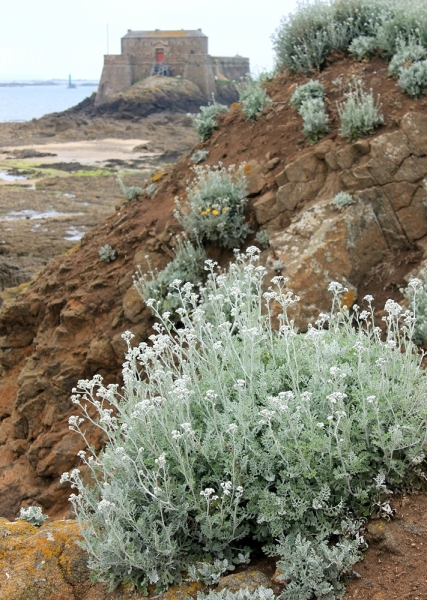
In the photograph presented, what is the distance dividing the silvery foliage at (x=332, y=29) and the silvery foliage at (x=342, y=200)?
2504mm

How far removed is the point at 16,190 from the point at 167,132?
24.9 m

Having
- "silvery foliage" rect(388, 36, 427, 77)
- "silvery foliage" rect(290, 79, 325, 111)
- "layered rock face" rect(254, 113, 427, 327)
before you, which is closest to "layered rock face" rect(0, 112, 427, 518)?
"layered rock face" rect(254, 113, 427, 327)

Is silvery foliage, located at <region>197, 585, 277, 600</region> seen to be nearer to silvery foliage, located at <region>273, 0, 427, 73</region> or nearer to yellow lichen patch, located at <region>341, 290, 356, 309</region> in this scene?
yellow lichen patch, located at <region>341, 290, 356, 309</region>

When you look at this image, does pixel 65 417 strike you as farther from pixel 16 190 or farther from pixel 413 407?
pixel 16 190

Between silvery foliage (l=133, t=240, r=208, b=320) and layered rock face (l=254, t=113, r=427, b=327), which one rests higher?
layered rock face (l=254, t=113, r=427, b=327)

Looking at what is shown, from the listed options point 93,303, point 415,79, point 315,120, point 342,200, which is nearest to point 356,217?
point 342,200

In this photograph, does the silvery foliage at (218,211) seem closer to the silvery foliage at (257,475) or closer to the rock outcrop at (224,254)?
the rock outcrop at (224,254)

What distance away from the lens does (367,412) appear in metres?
3.62

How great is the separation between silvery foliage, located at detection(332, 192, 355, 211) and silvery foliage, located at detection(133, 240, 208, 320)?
1.61 m

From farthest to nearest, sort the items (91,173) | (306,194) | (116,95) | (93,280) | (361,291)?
(116,95) → (91,173) → (93,280) → (306,194) → (361,291)

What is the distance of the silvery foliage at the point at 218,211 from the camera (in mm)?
7840

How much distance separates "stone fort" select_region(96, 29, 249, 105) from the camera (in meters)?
72.4

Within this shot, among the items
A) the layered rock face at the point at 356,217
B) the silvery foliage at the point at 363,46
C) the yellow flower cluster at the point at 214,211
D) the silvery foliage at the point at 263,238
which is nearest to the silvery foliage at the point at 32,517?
the layered rock face at the point at 356,217

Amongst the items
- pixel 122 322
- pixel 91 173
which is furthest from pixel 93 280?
pixel 91 173
